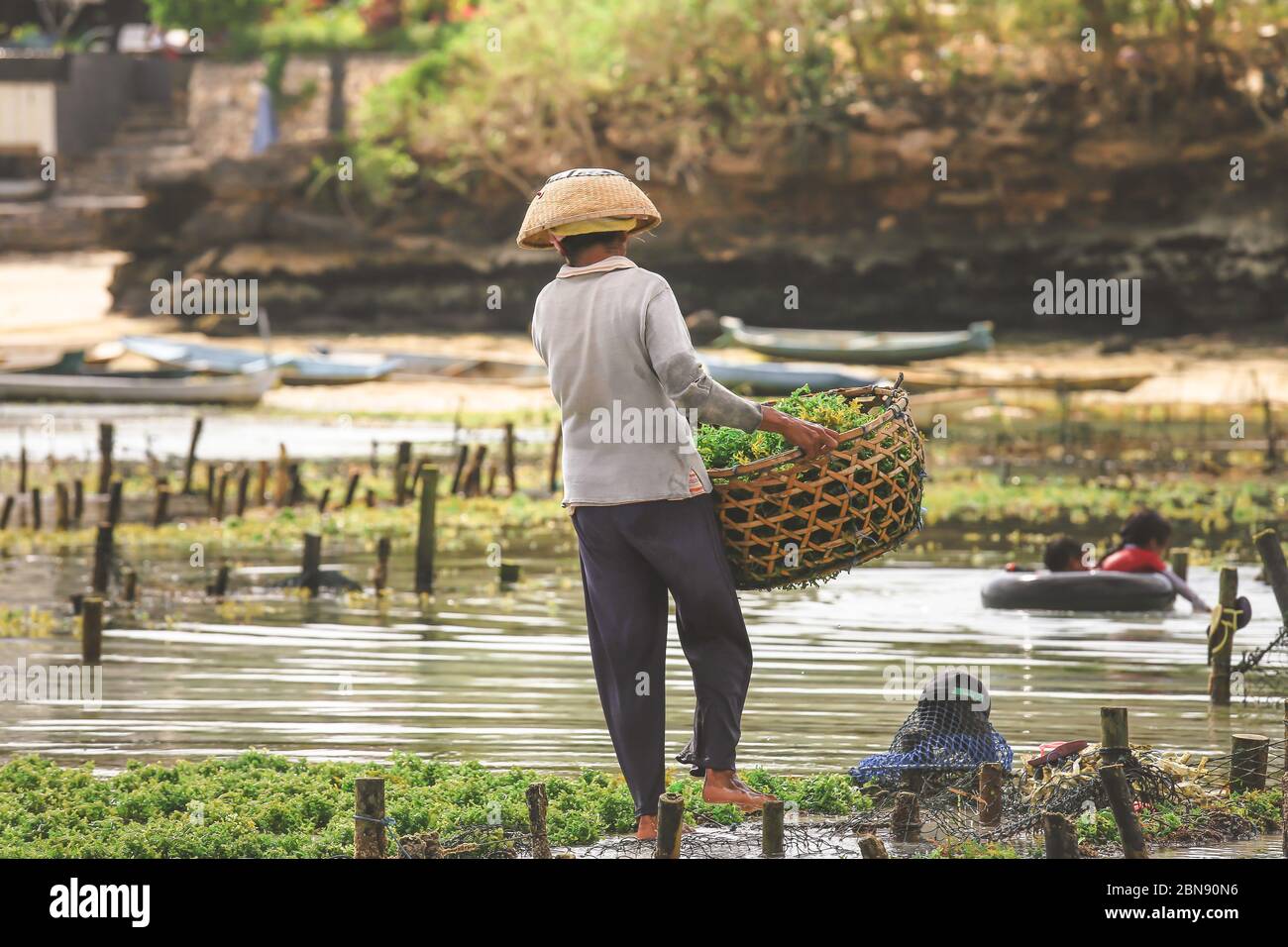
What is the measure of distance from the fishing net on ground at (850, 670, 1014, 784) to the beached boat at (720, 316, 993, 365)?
25.9 m

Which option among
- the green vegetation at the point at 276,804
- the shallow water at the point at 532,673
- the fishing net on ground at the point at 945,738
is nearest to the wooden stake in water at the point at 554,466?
the shallow water at the point at 532,673

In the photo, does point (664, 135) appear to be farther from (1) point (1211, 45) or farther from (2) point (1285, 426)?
(2) point (1285, 426)

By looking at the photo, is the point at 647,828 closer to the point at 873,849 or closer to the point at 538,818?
the point at 538,818

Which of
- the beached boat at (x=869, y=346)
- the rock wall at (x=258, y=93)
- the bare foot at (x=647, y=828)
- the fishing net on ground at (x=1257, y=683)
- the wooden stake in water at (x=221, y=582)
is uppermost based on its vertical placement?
the rock wall at (x=258, y=93)

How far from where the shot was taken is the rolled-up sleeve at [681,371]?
6059 mm

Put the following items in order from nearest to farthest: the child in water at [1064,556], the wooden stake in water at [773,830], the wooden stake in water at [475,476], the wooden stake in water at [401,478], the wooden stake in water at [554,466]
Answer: the wooden stake in water at [773,830], the child in water at [1064,556], the wooden stake in water at [401,478], the wooden stake in water at [475,476], the wooden stake in water at [554,466]

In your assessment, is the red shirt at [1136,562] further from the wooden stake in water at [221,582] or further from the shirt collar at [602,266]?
the shirt collar at [602,266]

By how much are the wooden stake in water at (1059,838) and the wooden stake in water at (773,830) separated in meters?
0.79

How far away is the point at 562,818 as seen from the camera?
21.7ft

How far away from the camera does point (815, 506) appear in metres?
6.42

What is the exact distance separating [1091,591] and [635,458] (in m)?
6.69

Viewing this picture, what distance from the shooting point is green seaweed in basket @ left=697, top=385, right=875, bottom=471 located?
21.9 feet

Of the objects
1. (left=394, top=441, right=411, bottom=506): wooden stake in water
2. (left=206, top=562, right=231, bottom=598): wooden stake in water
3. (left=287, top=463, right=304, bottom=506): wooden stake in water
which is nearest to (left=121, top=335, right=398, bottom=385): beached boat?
(left=287, top=463, right=304, bottom=506): wooden stake in water
